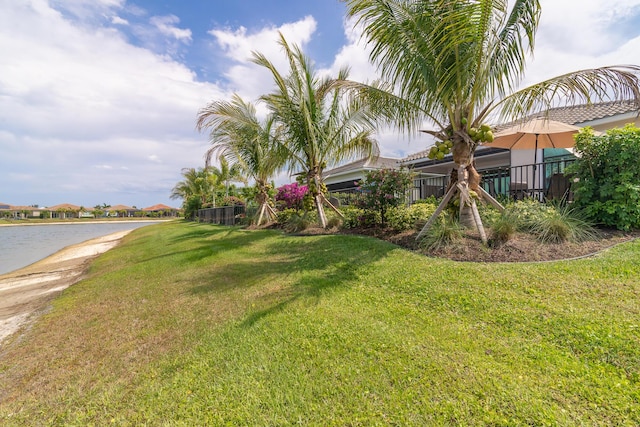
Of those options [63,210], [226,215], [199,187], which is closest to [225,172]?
[226,215]

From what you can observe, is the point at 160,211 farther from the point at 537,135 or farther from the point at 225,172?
the point at 537,135

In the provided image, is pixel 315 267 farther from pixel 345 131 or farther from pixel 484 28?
pixel 345 131

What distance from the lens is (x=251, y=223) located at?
51.0ft

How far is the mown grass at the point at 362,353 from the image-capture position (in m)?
2.00

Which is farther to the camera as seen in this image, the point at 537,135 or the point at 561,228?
the point at 537,135

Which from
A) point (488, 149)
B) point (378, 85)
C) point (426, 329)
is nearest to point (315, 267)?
point (426, 329)

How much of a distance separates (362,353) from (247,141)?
11.4 meters

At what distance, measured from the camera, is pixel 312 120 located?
9.67 metres

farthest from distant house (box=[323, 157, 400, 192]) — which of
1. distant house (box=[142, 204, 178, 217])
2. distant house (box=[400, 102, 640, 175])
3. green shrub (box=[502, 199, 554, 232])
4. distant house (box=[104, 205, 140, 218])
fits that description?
distant house (box=[104, 205, 140, 218])

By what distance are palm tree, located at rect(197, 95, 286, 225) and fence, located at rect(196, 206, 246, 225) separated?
3709mm

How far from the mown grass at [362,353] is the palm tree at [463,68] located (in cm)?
216

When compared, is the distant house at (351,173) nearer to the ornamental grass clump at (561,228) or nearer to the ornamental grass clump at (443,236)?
the ornamental grass clump at (443,236)

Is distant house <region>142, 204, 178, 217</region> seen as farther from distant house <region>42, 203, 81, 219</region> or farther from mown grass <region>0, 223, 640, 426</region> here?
mown grass <region>0, 223, 640, 426</region>

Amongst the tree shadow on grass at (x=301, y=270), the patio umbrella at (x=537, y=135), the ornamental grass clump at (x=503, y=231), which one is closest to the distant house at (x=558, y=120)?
the patio umbrella at (x=537, y=135)
